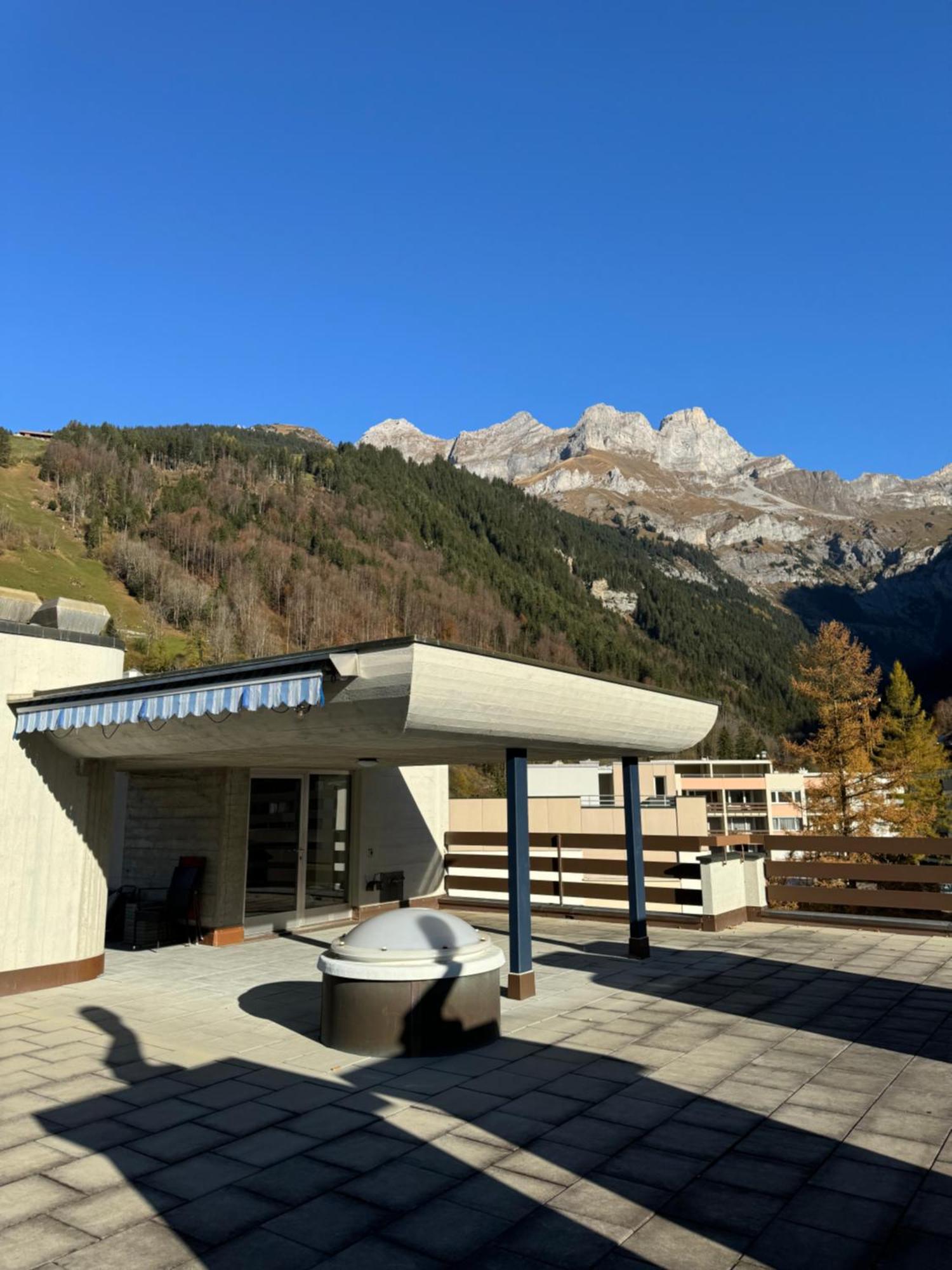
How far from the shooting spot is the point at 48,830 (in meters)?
9.18

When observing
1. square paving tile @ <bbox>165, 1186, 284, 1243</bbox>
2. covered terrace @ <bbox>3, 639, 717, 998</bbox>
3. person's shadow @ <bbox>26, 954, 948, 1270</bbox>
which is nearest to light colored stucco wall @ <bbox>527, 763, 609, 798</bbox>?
covered terrace @ <bbox>3, 639, 717, 998</bbox>

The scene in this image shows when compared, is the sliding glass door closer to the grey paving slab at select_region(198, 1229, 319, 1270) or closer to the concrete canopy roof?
the concrete canopy roof

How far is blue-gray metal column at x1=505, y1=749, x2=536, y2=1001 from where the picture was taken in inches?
340

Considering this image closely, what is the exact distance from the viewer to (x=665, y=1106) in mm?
5422

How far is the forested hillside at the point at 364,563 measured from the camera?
8338cm

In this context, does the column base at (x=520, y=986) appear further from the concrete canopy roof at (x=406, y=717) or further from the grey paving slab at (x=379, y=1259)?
the grey paving slab at (x=379, y=1259)

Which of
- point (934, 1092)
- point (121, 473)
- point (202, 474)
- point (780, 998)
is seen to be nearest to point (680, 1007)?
point (780, 998)

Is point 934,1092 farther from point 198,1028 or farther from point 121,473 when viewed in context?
point 121,473

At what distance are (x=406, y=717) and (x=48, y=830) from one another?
17.3ft

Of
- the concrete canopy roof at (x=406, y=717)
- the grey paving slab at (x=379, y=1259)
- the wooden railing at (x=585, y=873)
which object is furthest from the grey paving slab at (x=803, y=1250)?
the wooden railing at (x=585, y=873)

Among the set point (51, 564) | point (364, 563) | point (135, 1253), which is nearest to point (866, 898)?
point (135, 1253)

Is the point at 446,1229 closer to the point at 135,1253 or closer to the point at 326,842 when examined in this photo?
the point at 135,1253

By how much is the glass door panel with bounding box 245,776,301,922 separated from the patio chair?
0.74 metres

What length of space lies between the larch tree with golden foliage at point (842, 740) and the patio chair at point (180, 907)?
21.9 m
